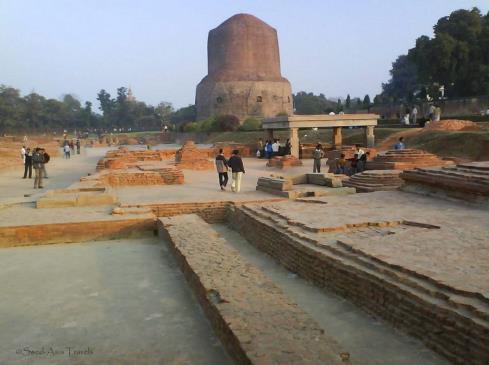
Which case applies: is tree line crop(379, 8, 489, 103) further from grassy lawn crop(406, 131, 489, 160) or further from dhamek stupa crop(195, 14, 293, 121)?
dhamek stupa crop(195, 14, 293, 121)

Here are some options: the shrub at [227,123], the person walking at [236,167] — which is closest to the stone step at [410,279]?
the person walking at [236,167]

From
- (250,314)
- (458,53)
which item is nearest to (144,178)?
(250,314)

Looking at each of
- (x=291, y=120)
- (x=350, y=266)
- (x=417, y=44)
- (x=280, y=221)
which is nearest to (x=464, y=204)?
(x=280, y=221)

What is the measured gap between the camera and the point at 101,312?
3.65 metres

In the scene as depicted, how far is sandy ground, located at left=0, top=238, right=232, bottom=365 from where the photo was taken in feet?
9.64

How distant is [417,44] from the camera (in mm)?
26953

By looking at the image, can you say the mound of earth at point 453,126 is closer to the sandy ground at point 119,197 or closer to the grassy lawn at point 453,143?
the grassy lawn at point 453,143

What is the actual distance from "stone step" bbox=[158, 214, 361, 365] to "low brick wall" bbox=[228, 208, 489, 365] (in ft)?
1.76

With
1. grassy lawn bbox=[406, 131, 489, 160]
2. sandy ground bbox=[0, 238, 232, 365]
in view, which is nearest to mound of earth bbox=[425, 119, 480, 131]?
grassy lawn bbox=[406, 131, 489, 160]

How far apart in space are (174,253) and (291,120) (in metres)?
12.5

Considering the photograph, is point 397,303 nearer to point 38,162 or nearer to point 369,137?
point 38,162

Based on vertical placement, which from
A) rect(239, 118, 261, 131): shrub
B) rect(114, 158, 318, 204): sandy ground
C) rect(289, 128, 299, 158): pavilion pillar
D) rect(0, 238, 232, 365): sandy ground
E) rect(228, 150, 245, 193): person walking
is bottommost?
rect(0, 238, 232, 365): sandy ground

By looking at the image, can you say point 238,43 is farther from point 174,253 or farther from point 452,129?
point 174,253

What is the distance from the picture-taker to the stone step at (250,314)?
98.5 inches
